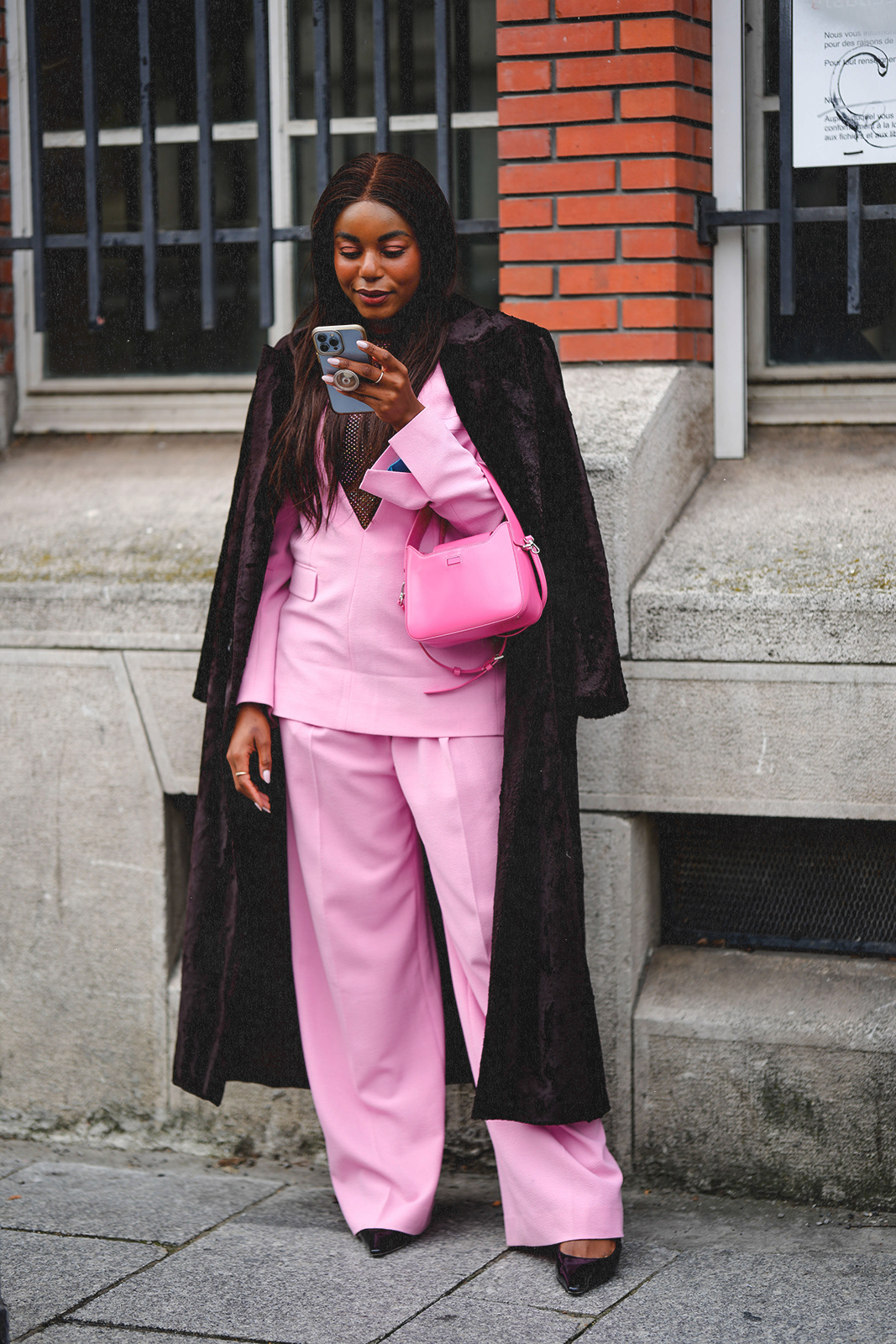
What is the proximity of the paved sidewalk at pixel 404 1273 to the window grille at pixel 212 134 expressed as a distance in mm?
2184

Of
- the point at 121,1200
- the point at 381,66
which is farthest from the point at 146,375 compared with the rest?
the point at 121,1200

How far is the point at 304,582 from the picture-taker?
10.2ft

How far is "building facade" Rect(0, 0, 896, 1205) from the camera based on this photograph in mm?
3410

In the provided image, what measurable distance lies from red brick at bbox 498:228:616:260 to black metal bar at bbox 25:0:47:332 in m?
1.29

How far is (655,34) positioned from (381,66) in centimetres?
70

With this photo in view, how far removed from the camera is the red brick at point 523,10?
3730 millimetres

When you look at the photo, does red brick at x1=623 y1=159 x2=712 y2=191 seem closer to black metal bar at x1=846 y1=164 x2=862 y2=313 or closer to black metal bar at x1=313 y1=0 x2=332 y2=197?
black metal bar at x1=846 y1=164 x2=862 y2=313

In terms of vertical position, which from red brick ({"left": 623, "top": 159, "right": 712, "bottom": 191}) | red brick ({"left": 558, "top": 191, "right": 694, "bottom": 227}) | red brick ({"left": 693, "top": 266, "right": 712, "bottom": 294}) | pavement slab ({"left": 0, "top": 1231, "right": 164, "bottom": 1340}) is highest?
red brick ({"left": 623, "top": 159, "right": 712, "bottom": 191})

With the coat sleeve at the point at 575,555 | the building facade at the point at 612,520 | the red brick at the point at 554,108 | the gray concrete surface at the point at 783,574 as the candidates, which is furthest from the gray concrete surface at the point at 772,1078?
the red brick at the point at 554,108

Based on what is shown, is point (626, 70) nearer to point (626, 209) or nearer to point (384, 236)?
point (626, 209)

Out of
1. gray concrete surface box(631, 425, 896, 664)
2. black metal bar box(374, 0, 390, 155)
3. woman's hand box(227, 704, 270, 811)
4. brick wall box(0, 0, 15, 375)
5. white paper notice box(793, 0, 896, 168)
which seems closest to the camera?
woman's hand box(227, 704, 270, 811)

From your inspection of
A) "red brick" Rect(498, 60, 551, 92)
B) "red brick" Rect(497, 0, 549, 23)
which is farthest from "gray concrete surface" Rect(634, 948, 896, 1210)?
"red brick" Rect(497, 0, 549, 23)

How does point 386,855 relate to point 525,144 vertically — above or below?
below

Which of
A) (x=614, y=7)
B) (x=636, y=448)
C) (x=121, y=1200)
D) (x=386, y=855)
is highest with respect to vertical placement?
(x=614, y=7)
